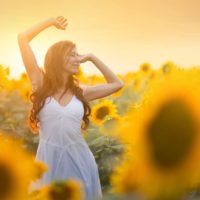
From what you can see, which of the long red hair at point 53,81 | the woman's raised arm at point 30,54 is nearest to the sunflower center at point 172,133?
the woman's raised arm at point 30,54

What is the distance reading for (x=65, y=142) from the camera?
180 centimetres

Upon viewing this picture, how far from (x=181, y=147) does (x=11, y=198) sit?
50 mm

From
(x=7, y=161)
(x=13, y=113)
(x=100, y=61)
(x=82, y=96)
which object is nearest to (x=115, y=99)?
(x=13, y=113)

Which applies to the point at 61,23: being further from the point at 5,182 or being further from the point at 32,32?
the point at 5,182

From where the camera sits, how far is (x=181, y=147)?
0.14 meters

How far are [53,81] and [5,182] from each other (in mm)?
1674

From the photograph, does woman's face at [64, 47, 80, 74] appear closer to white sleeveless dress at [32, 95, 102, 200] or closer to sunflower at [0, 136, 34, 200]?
white sleeveless dress at [32, 95, 102, 200]

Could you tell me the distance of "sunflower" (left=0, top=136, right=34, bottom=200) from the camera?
0.16 metres

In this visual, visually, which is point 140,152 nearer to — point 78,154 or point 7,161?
point 7,161

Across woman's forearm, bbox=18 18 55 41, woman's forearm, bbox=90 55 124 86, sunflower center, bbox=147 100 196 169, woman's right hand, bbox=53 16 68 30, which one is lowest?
woman's forearm, bbox=90 55 124 86

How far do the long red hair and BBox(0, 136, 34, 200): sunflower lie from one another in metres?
1.60

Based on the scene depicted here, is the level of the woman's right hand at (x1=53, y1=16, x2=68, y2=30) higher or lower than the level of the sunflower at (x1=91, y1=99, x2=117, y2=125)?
higher

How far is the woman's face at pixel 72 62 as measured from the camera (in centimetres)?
179

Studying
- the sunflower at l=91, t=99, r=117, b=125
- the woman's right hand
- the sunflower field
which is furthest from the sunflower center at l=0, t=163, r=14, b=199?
the sunflower at l=91, t=99, r=117, b=125
